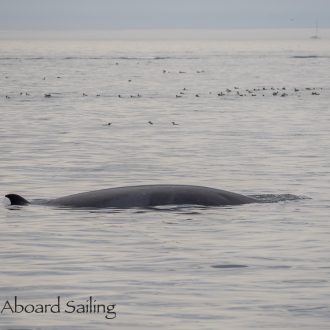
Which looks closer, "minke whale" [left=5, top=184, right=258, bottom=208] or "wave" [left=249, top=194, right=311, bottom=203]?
"minke whale" [left=5, top=184, right=258, bottom=208]

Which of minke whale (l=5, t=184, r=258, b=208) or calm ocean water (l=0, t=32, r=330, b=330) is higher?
minke whale (l=5, t=184, r=258, b=208)

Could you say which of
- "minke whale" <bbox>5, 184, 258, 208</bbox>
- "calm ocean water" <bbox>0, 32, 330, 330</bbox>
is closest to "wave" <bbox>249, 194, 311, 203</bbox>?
"calm ocean water" <bbox>0, 32, 330, 330</bbox>

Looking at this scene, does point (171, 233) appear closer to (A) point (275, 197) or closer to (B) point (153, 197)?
(B) point (153, 197)

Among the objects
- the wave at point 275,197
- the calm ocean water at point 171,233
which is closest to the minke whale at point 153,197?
the calm ocean water at point 171,233

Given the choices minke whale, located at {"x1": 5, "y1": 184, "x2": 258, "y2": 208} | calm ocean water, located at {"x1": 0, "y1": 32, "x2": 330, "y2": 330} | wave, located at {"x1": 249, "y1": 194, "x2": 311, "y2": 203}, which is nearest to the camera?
calm ocean water, located at {"x1": 0, "y1": 32, "x2": 330, "y2": 330}

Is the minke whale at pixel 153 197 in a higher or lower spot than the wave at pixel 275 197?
higher

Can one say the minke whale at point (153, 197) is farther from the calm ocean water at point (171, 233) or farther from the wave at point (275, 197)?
the wave at point (275, 197)

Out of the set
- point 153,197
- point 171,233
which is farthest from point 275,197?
point 171,233

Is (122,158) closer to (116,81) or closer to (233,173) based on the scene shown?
(233,173)

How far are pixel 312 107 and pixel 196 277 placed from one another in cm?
4158

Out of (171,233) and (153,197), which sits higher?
(153,197)

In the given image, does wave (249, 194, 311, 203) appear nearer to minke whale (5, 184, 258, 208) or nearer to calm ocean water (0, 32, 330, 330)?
calm ocean water (0, 32, 330, 330)

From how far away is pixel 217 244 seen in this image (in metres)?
17.0

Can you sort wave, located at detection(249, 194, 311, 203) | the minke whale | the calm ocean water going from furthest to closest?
1. wave, located at detection(249, 194, 311, 203)
2. the minke whale
3. the calm ocean water
